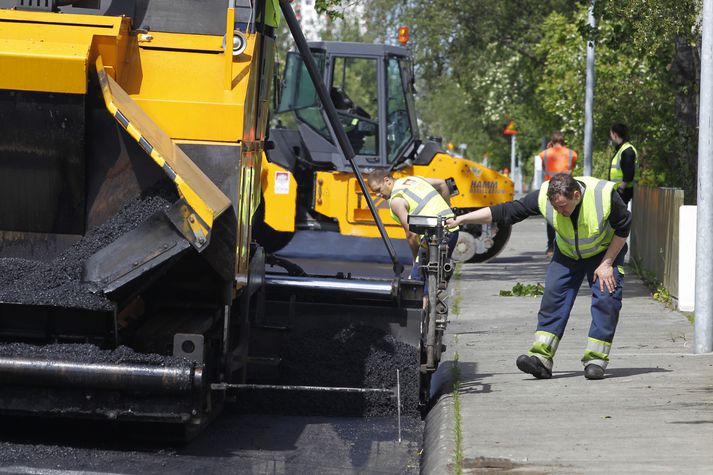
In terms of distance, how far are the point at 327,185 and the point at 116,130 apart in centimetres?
913

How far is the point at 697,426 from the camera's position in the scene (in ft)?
21.2

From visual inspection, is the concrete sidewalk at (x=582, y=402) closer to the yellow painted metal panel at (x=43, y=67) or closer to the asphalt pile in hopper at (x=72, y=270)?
the asphalt pile in hopper at (x=72, y=270)

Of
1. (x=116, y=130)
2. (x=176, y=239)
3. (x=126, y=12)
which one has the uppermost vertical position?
Answer: (x=126, y=12)

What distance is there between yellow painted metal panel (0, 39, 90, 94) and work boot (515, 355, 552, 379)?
3308 millimetres

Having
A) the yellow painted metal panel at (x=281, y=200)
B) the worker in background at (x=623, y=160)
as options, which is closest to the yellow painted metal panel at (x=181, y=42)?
the yellow painted metal panel at (x=281, y=200)

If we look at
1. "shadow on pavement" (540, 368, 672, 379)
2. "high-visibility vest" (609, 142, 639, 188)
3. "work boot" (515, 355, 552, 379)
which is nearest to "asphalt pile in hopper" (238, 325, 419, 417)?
"work boot" (515, 355, 552, 379)

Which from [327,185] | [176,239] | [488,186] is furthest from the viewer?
[488,186]

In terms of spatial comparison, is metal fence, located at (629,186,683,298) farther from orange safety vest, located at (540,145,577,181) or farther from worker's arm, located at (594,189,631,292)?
worker's arm, located at (594,189,631,292)

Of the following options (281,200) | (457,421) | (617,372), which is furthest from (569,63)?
(457,421)

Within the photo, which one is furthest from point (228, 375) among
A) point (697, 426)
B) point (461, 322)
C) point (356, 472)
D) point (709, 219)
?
point (461, 322)

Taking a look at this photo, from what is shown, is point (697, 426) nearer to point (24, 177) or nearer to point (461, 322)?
point (24, 177)

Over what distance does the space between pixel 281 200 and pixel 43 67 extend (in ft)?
28.5

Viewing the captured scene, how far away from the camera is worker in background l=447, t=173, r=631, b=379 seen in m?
7.87

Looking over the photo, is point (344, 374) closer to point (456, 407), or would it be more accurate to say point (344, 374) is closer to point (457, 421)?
point (456, 407)
